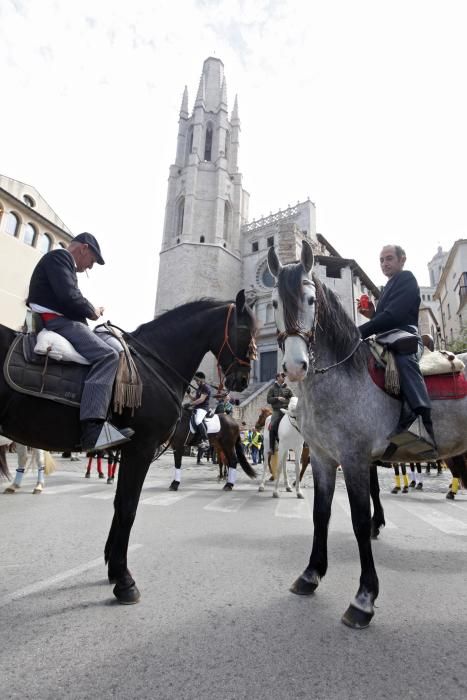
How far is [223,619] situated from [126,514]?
105cm

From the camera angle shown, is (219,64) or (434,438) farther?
(219,64)

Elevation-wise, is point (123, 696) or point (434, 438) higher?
point (434, 438)

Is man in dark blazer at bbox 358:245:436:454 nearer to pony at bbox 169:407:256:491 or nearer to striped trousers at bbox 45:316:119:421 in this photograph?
striped trousers at bbox 45:316:119:421

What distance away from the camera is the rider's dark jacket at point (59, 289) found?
9.91 ft

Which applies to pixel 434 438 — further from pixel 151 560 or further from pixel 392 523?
pixel 392 523

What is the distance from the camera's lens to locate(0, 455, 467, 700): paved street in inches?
68.4

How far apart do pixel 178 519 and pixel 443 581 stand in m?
3.66

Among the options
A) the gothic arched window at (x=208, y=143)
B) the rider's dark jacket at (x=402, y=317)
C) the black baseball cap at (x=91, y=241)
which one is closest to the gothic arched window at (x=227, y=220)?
the gothic arched window at (x=208, y=143)

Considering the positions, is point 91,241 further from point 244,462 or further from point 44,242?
point 44,242

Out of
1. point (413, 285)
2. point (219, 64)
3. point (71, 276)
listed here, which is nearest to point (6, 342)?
point (71, 276)

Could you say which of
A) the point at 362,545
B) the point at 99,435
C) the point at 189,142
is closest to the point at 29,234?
the point at 99,435

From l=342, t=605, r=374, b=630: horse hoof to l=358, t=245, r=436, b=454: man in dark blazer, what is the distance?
1.27m

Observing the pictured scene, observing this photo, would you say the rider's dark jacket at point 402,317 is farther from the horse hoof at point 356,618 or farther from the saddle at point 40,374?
the saddle at point 40,374

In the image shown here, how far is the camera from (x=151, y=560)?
3.64 meters
